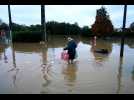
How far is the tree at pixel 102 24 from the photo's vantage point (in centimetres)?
2688

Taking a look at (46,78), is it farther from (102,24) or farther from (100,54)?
(102,24)

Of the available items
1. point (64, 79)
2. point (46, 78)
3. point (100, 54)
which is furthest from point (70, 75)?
point (100, 54)

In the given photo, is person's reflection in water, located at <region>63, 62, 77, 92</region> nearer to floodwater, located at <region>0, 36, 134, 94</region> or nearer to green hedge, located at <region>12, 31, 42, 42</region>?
floodwater, located at <region>0, 36, 134, 94</region>

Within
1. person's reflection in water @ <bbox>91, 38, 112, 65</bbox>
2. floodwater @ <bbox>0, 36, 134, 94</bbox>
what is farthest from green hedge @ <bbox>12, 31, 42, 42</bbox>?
floodwater @ <bbox>0, 36, 134, 94</bbox>

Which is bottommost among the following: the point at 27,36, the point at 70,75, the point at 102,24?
the point at 70,75

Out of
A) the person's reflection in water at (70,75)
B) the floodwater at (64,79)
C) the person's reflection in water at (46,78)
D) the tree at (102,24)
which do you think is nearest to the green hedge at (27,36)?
the tree at (102,24)

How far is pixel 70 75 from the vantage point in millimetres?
8289

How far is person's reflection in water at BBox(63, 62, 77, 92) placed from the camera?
22.8ft

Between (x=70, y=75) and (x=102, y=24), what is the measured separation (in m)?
19.6

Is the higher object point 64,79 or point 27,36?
point 27,36

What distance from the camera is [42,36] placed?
75.4 ft

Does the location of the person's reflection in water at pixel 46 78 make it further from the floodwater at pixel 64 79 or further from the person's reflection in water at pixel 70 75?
the person's reflection in water at pixel 70 75

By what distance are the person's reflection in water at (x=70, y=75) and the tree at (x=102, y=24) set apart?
17015mm

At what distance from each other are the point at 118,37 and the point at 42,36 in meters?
10.6
